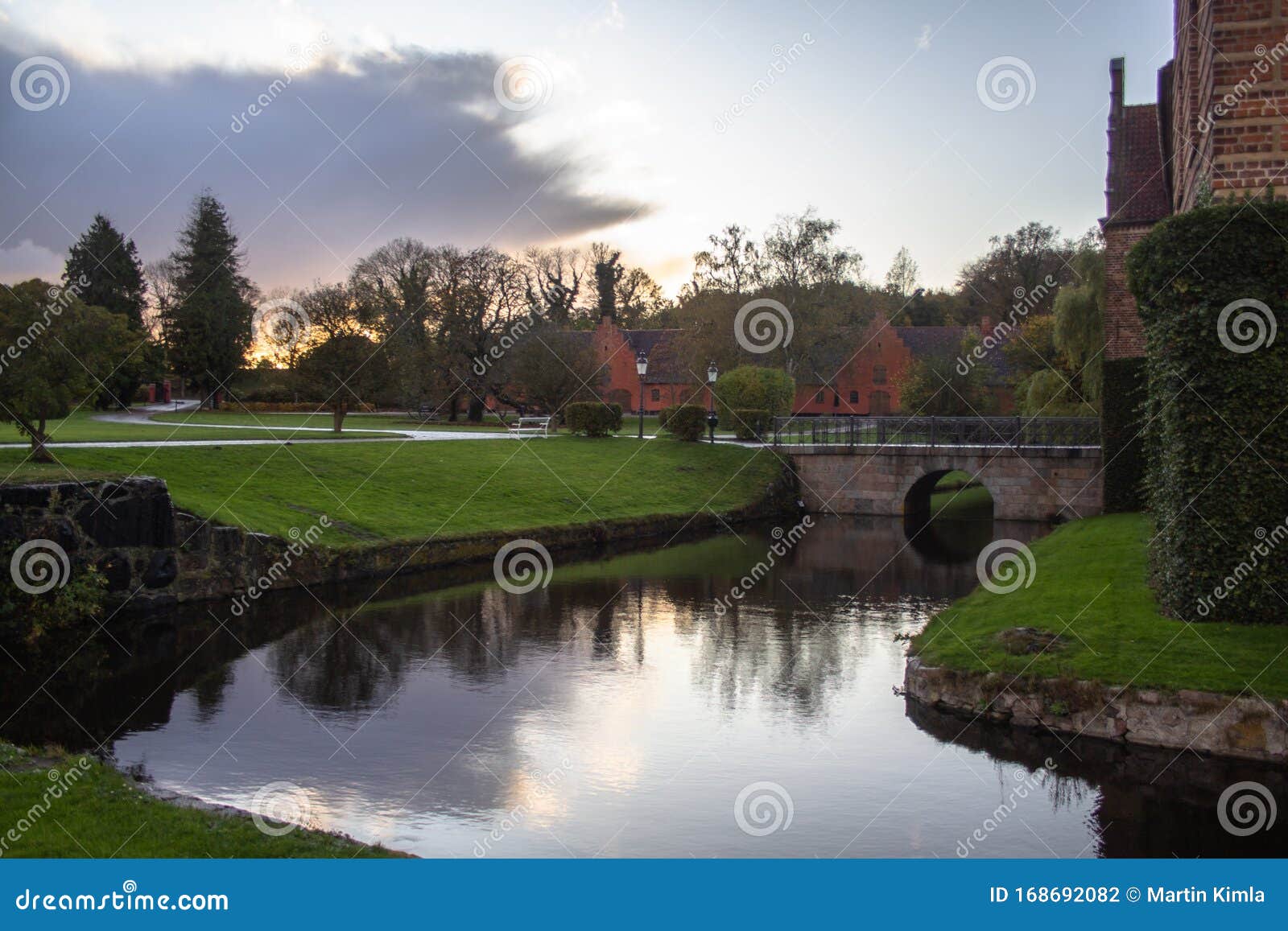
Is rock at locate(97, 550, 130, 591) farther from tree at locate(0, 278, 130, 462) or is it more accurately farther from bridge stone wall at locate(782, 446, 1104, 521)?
bridge stone wall at locate(782, 446, 1104, 521)

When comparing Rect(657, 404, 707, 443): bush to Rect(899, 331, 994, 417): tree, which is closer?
Rect(657, 404, 707, 443): bush

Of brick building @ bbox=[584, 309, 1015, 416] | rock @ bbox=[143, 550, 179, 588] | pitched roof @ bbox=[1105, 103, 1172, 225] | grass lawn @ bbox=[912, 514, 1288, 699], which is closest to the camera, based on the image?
grass lawn @ bbox=[912, 514, 1288, 699]

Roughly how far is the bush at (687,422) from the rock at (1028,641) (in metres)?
27.3

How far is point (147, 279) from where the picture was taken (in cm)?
6738

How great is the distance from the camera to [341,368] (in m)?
34.8

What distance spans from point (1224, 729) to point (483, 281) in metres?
44.2

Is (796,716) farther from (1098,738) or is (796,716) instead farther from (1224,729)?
(1224,729)

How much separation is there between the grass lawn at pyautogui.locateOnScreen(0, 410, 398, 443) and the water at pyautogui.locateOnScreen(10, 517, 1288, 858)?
11074mm

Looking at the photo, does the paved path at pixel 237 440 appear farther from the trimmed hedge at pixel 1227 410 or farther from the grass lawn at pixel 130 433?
the trimmed hedge at pixel 1227 410

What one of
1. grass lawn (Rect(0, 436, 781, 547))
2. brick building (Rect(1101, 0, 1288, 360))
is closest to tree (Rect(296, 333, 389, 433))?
grass lawn (Rect(0, 436, 781, 547))

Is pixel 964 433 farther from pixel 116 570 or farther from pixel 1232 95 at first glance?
pixel 116 570

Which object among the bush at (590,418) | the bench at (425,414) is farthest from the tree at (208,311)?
the bush at (590,418)

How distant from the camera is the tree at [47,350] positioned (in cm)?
1809

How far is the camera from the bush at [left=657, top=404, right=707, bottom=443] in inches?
1550
